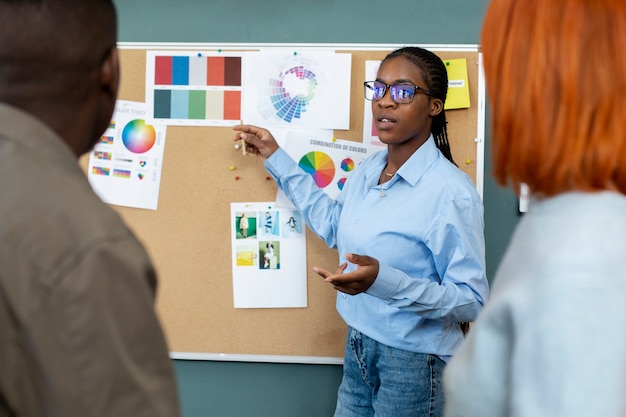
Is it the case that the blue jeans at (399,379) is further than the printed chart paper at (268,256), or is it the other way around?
the printed chart paper at (268,256)

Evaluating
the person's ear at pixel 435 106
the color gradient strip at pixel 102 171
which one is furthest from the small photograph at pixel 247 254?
the person's ear at pixel 435 106

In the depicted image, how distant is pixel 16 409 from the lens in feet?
2.22

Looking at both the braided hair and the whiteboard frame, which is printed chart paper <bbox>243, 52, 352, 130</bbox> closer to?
the whiteboard frame

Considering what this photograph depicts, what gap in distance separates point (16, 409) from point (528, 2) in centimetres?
76

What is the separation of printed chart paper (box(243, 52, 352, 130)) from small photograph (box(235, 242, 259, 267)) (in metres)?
0.43

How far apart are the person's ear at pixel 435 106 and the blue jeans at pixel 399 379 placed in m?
0.67

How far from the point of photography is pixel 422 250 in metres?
1.73

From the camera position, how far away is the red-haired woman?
2.34ft

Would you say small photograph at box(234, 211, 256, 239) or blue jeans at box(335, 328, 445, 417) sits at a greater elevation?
small photograph at box(234, 211, 256, 239)

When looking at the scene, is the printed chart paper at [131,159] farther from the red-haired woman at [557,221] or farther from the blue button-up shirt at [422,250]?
the red-haired woman at [557,221]

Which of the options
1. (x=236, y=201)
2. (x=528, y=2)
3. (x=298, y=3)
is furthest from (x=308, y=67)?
(x=528, y=2)

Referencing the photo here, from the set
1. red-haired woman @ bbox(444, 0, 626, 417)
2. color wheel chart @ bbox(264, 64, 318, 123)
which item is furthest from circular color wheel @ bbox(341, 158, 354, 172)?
red-haired woman @ bbox(444, 0, 626, 417)

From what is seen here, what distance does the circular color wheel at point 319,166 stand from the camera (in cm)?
223

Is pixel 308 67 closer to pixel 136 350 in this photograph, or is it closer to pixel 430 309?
pixel 430 309
